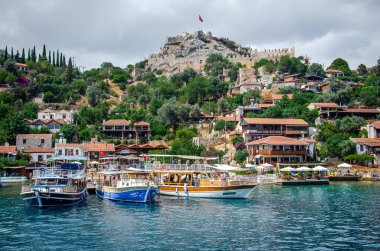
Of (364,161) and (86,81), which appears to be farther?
(86,81)

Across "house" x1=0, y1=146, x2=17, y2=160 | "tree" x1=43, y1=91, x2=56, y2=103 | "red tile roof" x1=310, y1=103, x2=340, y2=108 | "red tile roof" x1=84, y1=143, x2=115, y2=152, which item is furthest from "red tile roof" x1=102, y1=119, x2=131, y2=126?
"red tile roof" x1=310, y1=103, x2=340, y2=108

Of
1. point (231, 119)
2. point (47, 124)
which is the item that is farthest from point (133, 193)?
point (47, 124)

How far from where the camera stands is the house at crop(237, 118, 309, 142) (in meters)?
77.9

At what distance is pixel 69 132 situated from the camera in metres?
86.8

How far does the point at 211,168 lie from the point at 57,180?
16472mm

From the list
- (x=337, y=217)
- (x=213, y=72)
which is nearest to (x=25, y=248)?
(x=337, y=217)

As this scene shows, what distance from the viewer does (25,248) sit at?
22984 millimetres

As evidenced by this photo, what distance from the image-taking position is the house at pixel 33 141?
82.4 meters

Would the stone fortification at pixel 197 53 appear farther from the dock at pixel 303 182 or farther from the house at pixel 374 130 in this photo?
the dock at pixel 303 182

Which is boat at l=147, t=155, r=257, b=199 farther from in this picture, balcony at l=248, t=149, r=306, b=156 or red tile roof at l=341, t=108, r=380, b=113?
red tile roof at l=341, t=108, r=380, b=113

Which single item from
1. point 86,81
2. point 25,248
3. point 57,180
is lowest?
point 25,248

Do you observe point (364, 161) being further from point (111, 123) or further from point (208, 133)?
point (111, 123)

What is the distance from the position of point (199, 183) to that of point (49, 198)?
14.9 m

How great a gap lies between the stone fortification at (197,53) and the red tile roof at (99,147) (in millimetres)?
61517
